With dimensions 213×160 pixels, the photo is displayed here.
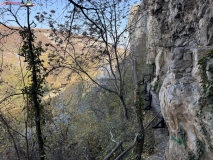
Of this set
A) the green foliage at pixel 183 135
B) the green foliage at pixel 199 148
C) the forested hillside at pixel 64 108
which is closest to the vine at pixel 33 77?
the forested hillside at pixel 64 108

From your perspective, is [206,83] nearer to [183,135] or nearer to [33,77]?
[183,135]

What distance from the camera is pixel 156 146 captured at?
20.8 feet

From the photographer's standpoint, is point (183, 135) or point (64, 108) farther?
point (64, 108)

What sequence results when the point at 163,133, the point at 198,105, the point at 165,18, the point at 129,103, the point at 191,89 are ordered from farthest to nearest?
the point at 129,103 < the point at 165,18 < the point at 163,133 < the point at 191,89 < the point at 198,105

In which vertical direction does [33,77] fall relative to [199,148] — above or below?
above

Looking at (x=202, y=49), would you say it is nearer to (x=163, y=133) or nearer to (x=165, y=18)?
(x=163, y=133)

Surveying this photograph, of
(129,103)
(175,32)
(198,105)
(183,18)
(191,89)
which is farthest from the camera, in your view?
(129,103)

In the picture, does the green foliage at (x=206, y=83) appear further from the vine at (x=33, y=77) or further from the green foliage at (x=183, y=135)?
the vine at (x=33, y=77)

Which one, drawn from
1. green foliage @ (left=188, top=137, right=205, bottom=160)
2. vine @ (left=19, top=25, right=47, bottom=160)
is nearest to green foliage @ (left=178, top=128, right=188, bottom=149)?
green foliage @ (left=188, top=137, right=205, bottom=160)

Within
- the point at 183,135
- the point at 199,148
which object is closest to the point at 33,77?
the point at 183,135

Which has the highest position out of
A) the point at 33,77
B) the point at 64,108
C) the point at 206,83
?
the point at 33,77

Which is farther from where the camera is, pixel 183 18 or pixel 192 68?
pixel 183 18

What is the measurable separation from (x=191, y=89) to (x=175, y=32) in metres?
6.75

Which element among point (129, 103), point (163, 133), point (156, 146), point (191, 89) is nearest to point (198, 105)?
point (191, 89)
